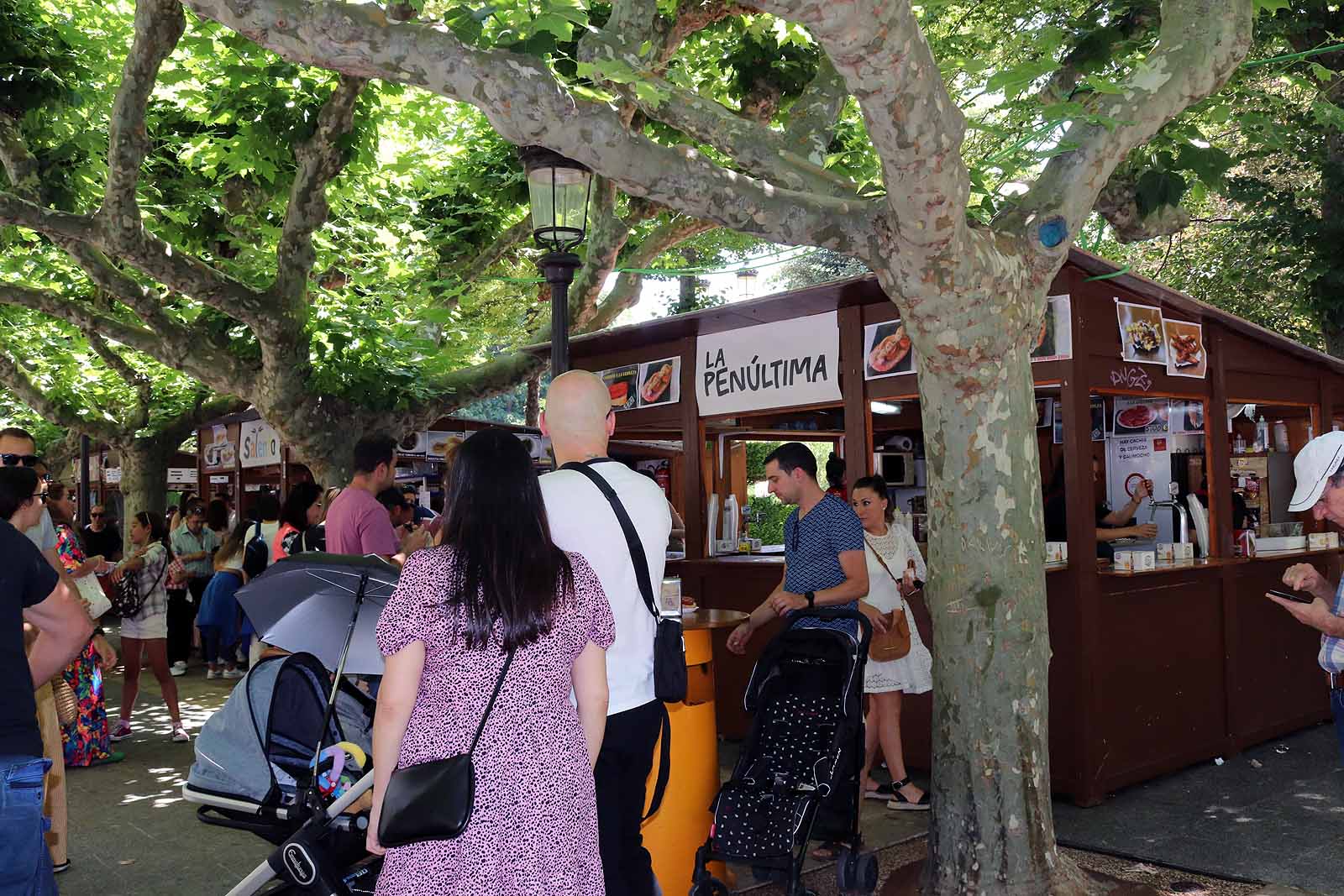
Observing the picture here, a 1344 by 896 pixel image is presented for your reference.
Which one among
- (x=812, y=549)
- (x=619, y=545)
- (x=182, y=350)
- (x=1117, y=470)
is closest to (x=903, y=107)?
(x=619, y=545)

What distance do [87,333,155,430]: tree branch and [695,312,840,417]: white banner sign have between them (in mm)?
9971

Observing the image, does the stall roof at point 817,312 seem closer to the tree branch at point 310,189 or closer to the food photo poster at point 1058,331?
the food photo poster at point 1058,331

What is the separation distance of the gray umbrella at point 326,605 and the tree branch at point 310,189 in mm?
7006

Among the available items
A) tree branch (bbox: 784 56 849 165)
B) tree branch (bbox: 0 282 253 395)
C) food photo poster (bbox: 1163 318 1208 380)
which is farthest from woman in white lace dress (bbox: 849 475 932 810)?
tree branch (bbox: 0 282 253 395)

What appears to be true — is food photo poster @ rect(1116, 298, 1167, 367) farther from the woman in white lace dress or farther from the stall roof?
the woman in white lace dress

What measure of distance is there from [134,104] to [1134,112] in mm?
7560

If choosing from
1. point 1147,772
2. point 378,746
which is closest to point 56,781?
point 378,746

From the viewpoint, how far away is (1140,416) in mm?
10102

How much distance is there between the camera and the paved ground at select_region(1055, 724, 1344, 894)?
18.1ft

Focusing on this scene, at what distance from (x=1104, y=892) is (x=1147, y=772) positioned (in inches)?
88.6

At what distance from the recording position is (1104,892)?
5004 millimetres

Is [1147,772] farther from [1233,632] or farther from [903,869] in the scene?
[903,869]

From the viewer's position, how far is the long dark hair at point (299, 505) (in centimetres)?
880

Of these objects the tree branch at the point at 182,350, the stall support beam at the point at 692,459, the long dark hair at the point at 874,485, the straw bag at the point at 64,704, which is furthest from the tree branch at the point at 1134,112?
the tree branch at the point at 182,350
